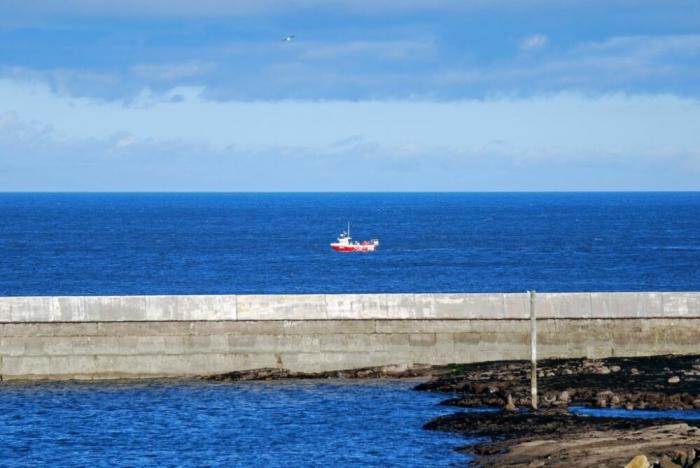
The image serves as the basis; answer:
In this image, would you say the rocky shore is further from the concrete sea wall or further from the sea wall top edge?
the sea wall top edge

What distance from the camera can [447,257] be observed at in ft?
421

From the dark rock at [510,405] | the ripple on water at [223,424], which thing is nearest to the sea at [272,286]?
Answer: the ripple on water at [223,424]

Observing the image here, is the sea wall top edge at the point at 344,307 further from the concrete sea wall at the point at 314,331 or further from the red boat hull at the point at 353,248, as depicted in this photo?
the red boat hull at the point at 353,248

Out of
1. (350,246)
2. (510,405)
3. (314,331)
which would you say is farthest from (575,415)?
(350,246)

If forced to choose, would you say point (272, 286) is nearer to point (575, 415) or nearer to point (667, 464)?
point (575, 415)

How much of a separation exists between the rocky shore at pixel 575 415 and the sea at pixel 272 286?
125 cm

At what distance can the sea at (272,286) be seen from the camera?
125 feet

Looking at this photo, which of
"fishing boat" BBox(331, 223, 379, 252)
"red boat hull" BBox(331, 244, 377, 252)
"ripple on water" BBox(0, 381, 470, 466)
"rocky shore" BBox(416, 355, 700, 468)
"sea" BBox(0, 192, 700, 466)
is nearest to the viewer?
"rocky shore" BBox(416, 355, 700, 468)

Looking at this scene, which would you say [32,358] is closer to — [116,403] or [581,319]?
[116,403]

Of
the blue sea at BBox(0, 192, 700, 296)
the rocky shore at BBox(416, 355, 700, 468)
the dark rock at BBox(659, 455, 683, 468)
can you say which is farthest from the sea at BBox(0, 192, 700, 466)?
the dark rock at BBox(659, 455, 683, 468)

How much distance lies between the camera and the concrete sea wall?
4700 cm

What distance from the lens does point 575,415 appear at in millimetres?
38812

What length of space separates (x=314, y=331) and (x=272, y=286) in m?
51.1

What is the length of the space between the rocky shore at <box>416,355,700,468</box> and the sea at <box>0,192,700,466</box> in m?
1.25
